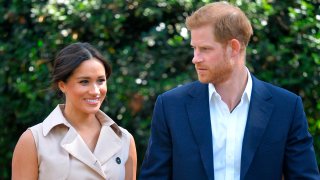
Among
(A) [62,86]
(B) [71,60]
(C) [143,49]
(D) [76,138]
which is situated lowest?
(C) [143,49]

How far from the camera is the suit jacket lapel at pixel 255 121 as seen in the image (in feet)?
16.6

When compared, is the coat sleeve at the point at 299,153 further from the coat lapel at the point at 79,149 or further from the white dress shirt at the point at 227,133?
the coat lapel at the point at 79,149

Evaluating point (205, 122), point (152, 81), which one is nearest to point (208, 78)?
point (205, 122)

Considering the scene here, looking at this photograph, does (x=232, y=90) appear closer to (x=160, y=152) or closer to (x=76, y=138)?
(x=160, y=152)

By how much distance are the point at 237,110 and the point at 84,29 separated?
105 inches

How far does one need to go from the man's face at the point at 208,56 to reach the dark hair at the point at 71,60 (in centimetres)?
71

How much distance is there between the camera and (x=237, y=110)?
5199 mm

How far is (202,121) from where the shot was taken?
5.15m

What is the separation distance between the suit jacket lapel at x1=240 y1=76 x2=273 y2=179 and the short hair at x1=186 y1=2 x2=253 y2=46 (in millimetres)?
334

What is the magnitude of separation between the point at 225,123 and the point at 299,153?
0.47 meters

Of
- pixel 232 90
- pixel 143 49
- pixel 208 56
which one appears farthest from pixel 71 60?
pixel 143 49

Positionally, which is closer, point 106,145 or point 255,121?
point 255,121

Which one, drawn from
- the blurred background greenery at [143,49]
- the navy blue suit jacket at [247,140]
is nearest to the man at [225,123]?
the navy blue suit jacket at [247,140]

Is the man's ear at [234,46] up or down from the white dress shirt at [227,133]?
up
